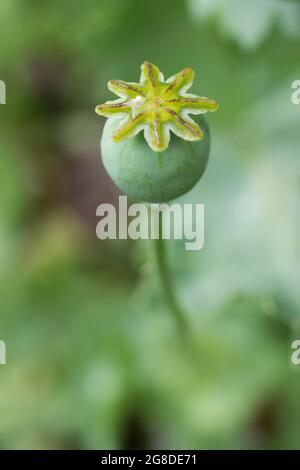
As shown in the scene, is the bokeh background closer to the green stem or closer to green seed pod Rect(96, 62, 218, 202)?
the green stem

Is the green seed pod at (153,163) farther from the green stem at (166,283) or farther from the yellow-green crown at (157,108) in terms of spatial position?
the green stem at (166,283)

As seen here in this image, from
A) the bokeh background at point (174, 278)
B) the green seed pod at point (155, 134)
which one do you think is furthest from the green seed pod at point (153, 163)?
the bokeh background at point (174, 278)

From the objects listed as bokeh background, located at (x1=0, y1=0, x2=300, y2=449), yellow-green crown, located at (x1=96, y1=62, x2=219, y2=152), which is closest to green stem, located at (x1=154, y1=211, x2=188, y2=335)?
bokeh background, located at (x1=0, y1=0, x2=300, y2=449)

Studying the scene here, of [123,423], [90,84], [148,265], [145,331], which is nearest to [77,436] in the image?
[123,423]

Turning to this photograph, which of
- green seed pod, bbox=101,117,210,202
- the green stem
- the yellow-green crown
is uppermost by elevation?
the yellow-green crown

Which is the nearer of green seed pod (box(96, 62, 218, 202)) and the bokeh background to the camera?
green seed pod (box(96, 62, 218, 202))

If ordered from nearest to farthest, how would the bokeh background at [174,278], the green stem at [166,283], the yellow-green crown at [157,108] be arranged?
1. the yellow-green crown at [157,108]
2. the green stem at [166,283]
3. the bokeh background at [174,278]

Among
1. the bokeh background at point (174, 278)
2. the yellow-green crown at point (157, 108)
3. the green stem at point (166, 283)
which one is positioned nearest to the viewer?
the yellow-green crown at point (157, 108)

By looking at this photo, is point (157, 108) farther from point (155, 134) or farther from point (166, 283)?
point (166, 283)
